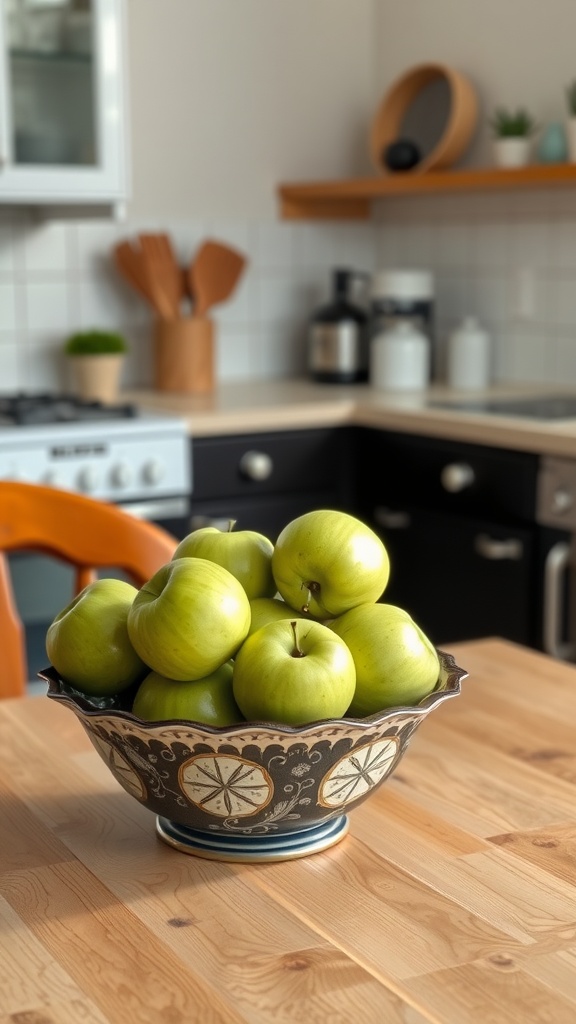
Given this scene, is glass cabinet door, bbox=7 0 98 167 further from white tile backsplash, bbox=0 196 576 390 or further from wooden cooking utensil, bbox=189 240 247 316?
wooden cooking utensil, bbox=189 240 247 316

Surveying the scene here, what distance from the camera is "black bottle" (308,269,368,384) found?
3.35 m

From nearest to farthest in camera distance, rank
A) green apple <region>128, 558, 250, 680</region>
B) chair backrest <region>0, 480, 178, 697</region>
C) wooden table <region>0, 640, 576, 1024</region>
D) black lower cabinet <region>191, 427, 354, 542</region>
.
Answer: wooden table <region>0, 640, 576, 1024</region> → green apple <region>128, 558, 250, 680</region> → chair backrest <region>0, 480, 178, 697</region> → black lower cabinet <region>191, 427, 354, 542</region>

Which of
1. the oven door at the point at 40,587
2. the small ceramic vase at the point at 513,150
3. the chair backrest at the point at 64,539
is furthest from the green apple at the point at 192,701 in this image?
the small ceramic vase at the point at 513,150

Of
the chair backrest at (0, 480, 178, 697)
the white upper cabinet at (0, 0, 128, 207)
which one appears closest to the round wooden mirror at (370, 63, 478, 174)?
the white upper cabinet at (0, 0, 128, 207)

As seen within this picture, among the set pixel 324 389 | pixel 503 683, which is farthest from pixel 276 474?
pixel 503 683

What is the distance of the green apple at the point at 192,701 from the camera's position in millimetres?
808

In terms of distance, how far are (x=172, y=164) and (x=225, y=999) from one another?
290cm

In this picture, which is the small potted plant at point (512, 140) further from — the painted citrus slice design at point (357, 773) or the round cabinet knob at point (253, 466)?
the painted citrus slice design at point (357, 773)

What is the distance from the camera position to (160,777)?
32.1 inches

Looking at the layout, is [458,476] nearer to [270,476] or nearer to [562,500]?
[562,500]

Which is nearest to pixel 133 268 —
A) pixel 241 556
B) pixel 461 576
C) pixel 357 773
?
pixel 461 576

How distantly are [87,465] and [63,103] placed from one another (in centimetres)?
83

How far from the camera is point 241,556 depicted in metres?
0.88

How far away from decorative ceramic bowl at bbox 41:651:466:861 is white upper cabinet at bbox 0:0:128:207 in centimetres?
217
